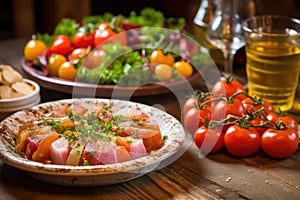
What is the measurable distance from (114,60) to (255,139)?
64cm

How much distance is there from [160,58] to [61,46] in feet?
1.20

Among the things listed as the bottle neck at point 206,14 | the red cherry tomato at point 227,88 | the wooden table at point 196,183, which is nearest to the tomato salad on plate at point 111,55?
the bottle neck at point 206,14

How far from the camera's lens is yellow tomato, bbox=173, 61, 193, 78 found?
1.92m


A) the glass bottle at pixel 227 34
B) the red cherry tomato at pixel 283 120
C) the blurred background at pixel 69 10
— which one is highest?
the glass bottle at pixel 227 34

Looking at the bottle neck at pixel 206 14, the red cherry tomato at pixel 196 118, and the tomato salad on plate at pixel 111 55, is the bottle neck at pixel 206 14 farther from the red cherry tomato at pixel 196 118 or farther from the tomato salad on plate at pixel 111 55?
the red cherry tomato at pixel 196 118

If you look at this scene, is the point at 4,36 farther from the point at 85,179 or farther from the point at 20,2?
the point at 85,179

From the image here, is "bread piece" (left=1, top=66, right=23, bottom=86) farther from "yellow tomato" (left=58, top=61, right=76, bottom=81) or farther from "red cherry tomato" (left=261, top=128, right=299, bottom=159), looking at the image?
"red cherry tomato" (left=261, top=128, right=299, bottom=159)

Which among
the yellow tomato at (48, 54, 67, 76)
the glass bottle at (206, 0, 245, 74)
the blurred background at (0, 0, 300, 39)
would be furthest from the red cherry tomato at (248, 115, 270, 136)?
the blurred background at (0, 0, 300, 39)

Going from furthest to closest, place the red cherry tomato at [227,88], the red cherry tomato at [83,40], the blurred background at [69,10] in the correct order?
the blurred background at [69,10], the red cherry tomato at [83,40], the red cherry tomato at [227,88]

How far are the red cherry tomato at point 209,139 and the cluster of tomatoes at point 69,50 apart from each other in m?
0.57

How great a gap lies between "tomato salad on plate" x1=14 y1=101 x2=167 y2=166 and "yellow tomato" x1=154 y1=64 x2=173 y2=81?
0.34 metres

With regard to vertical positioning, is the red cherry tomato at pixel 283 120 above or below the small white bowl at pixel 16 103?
above

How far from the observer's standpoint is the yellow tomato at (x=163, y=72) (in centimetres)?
186

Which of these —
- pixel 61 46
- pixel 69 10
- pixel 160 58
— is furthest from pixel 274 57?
pixel 69 10
